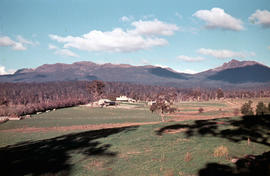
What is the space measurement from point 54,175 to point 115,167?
4.41 metres

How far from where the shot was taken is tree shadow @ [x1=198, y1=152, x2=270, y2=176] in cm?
834

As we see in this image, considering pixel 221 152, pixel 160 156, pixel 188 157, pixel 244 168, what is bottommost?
pixel 160 156

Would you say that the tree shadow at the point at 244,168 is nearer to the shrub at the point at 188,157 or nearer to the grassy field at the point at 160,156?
the grassy field at the point at 160,156

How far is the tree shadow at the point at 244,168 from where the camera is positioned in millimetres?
8338

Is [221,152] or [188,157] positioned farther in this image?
[188,157]

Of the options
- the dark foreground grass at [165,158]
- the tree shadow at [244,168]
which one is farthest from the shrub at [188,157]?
the tree shadow at [244,168]

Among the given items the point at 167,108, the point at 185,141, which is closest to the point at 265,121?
the point at 185,141

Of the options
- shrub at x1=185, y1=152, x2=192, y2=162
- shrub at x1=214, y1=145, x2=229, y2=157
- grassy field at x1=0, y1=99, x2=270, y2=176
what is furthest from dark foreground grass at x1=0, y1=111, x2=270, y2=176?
shrub at x1=214, y1=145, x2=229, y2=157

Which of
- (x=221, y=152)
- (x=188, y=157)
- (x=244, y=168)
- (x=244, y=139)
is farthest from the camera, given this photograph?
(x=244, y=139)

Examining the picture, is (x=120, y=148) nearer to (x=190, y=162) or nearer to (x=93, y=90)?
(x=190, y=162)

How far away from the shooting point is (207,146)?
1518 cm

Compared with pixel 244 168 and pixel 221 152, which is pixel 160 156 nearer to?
pixel 221 152

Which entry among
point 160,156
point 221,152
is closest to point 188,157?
point 221,152

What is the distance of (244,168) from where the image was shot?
940cm
